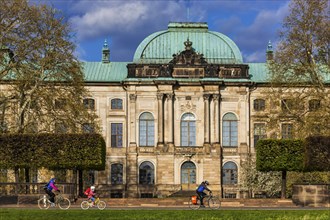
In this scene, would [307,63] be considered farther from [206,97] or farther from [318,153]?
[206,97]

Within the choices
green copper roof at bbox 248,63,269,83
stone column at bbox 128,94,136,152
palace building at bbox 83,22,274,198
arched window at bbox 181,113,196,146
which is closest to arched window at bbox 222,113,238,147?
palace building at bbox 83,22,274,198

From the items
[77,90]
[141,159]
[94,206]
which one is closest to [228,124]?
[141,159]

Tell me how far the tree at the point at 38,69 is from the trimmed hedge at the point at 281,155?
40.0 ft

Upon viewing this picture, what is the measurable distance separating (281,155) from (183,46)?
92.9 ft

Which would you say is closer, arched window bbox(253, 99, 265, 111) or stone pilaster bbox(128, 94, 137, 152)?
stone pilaster bbox(128, 94, 137, 152)

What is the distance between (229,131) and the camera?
73.4m

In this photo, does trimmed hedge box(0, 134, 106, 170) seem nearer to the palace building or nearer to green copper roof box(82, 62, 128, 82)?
the palace building

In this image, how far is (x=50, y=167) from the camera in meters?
47.8

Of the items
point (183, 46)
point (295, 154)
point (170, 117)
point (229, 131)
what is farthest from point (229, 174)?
point (295, 154)

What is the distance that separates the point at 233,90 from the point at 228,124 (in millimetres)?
3459

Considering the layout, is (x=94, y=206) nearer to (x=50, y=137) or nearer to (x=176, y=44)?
(x=50, y=137)

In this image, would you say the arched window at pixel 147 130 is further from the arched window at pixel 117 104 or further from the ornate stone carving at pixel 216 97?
the ornate stone carving at pixel 216 97

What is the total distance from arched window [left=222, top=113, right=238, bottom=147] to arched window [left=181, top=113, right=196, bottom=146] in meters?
3.02

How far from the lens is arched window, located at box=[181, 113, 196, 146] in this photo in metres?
72.9
